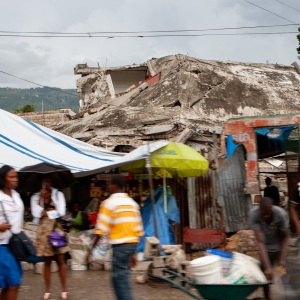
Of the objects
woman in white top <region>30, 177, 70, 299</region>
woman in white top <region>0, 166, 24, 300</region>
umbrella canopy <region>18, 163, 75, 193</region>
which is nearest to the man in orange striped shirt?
woman in white top <region>0, 166, 24, 300</region>

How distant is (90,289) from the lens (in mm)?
7844

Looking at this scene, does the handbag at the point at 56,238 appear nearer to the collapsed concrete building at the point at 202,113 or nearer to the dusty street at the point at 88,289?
the dusty street at the point at 88,289

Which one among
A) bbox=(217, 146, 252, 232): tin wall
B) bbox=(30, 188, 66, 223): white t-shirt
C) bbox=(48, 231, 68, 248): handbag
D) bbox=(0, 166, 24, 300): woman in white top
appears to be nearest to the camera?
bbox=(0, 166, 24, 300): woman in white top

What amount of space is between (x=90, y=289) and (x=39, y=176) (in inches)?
72.1

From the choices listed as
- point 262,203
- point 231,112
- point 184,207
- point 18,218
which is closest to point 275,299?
point 262,203

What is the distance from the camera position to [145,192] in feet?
35.6

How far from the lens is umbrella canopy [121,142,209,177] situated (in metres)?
9.47

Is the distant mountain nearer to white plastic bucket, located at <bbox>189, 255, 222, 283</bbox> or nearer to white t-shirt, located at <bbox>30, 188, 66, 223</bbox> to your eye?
white t-shirt, located at <bbox>30, 188, 66, 223</bbox>

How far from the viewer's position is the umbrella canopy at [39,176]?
310 inches

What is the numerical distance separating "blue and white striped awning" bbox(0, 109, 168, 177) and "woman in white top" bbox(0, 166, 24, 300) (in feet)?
11.1

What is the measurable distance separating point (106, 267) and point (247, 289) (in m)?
4.29

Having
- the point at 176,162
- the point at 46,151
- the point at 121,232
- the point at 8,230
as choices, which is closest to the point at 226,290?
the point at 121,232

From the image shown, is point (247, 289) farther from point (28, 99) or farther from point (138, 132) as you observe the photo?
point (28, 99)

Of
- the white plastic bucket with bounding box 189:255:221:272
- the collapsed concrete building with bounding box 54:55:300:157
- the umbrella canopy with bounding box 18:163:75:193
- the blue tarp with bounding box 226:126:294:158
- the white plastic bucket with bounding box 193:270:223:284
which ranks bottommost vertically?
the white plastic bucket with bounding box 193:270:223:284
